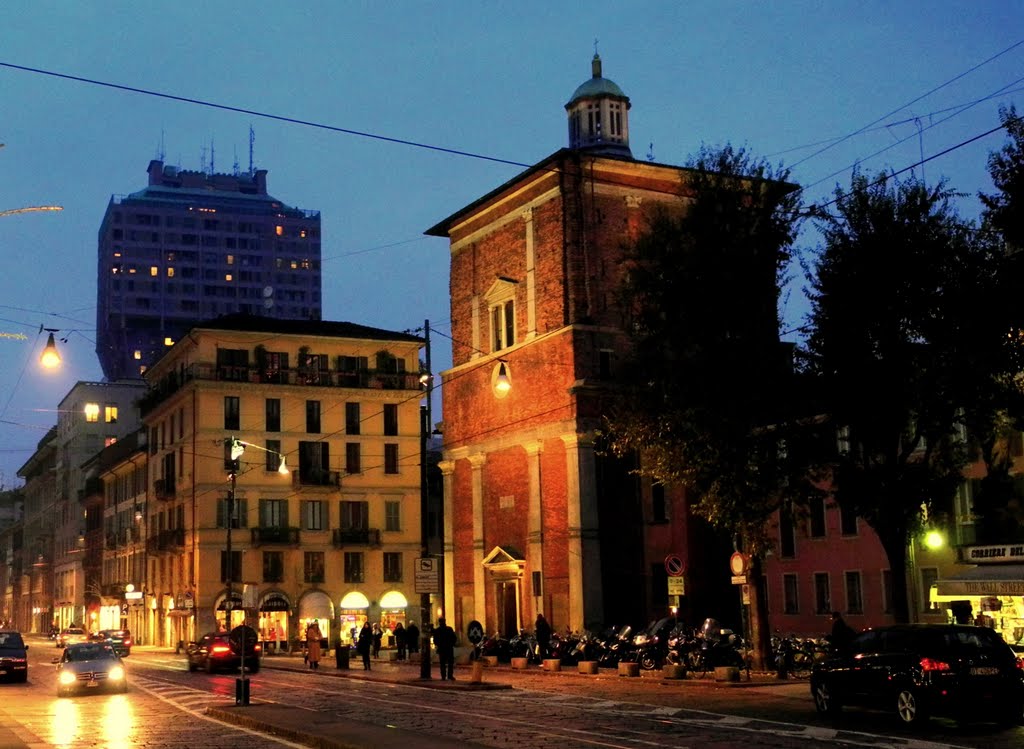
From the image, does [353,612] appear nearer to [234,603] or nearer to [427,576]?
[234,603]

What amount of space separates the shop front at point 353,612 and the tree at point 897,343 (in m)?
45.4

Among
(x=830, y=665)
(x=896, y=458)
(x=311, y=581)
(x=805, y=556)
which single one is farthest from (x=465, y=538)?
(x=830, y=665)

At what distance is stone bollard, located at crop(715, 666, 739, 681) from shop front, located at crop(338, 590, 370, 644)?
4230 cm

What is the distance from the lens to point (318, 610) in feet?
230

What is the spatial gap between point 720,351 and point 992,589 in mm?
8636

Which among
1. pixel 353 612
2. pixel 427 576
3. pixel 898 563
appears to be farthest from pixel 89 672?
pixel 353 612

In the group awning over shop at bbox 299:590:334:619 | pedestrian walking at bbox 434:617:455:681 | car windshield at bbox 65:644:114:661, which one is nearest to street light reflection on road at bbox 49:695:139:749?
car windshield at bbox 65:644:114:661

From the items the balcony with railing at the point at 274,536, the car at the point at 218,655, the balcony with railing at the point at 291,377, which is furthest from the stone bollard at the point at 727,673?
the balcony with railing at the point at 291,377

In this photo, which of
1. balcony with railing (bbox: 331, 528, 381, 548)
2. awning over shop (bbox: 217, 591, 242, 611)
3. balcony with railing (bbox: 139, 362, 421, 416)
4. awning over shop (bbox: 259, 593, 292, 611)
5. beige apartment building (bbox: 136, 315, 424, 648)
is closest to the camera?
awning over shop (bbox: 217, 591, 242, 611)

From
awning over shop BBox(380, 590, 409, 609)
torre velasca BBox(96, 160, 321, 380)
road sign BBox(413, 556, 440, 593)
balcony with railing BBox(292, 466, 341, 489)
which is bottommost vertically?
awning over shop BBox(380, 590, 409, 609)

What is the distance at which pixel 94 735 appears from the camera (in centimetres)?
2052

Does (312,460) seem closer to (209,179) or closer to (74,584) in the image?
(74,584)

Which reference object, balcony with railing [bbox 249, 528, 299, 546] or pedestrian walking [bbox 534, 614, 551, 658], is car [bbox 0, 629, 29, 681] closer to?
pedestrian walking [bbox 534, 614, 551, 658]

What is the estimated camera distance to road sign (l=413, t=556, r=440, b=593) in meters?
33.9
